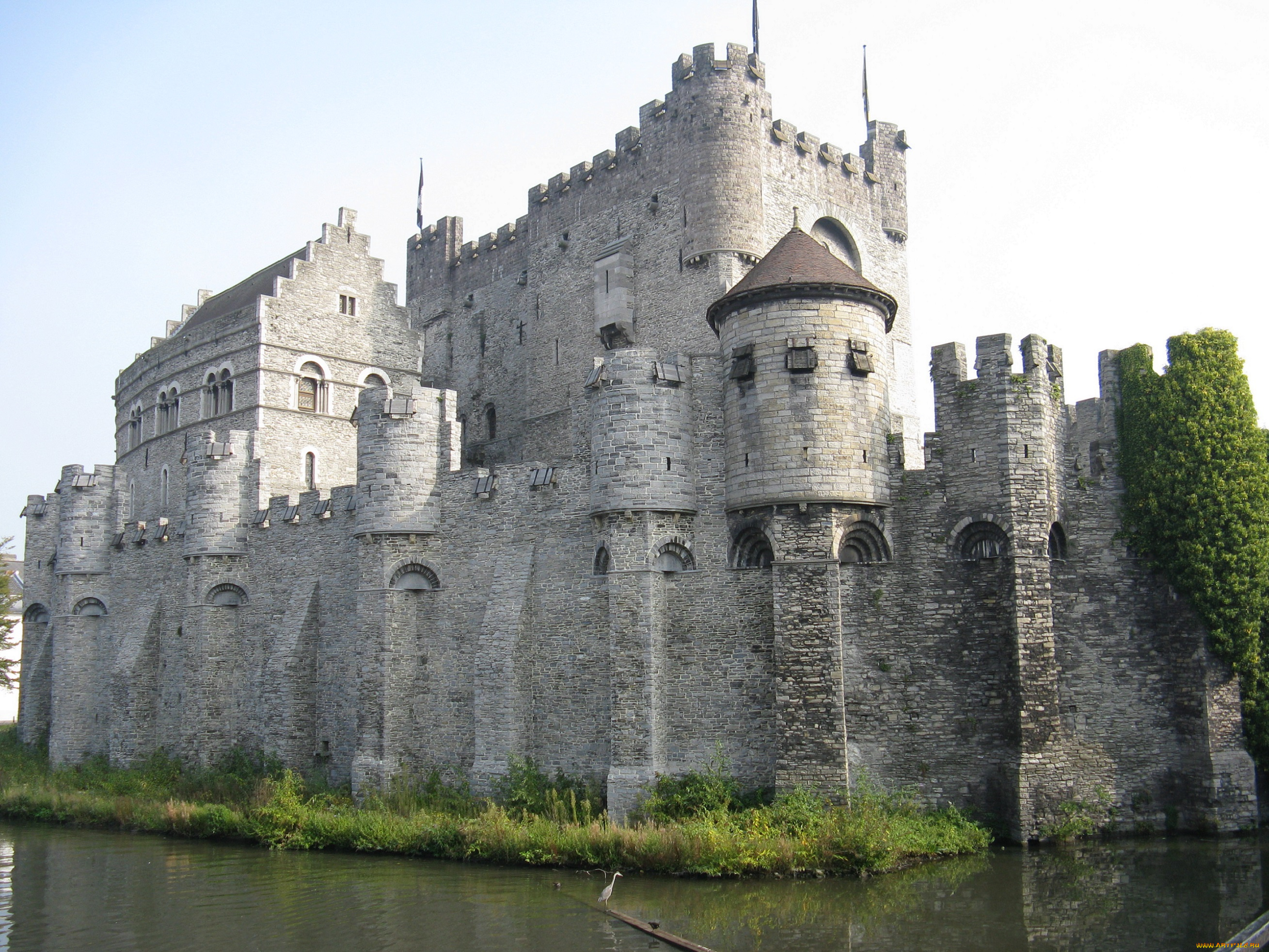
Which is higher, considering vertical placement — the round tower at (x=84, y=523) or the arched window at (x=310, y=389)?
the arched window at (x=310, y=389)

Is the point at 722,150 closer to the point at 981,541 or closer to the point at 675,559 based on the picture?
the point at 675,559

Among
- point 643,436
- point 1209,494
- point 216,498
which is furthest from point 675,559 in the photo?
point 216,498

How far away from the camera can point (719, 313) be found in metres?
22.1

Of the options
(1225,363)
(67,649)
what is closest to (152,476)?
(67,649)

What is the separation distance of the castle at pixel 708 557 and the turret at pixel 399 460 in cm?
8

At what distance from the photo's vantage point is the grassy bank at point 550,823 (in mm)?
18406

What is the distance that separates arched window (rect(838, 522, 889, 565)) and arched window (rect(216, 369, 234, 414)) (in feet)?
70.1

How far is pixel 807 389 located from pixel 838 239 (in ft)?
38.9

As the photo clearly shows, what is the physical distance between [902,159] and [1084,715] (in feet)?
61.9

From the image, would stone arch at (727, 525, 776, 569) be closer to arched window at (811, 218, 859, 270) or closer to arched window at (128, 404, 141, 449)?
arched window at (811, 218, 859, 270)

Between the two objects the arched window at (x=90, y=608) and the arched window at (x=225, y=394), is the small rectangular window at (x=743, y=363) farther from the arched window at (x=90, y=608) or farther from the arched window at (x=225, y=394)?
the arched window at (x=90, y=608)

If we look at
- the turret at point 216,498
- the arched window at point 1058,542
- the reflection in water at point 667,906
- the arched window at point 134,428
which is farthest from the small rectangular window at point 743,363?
the arched window at point 134,428

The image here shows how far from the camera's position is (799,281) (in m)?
21.0

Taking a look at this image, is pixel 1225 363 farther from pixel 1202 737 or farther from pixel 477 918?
pixel 477 918
